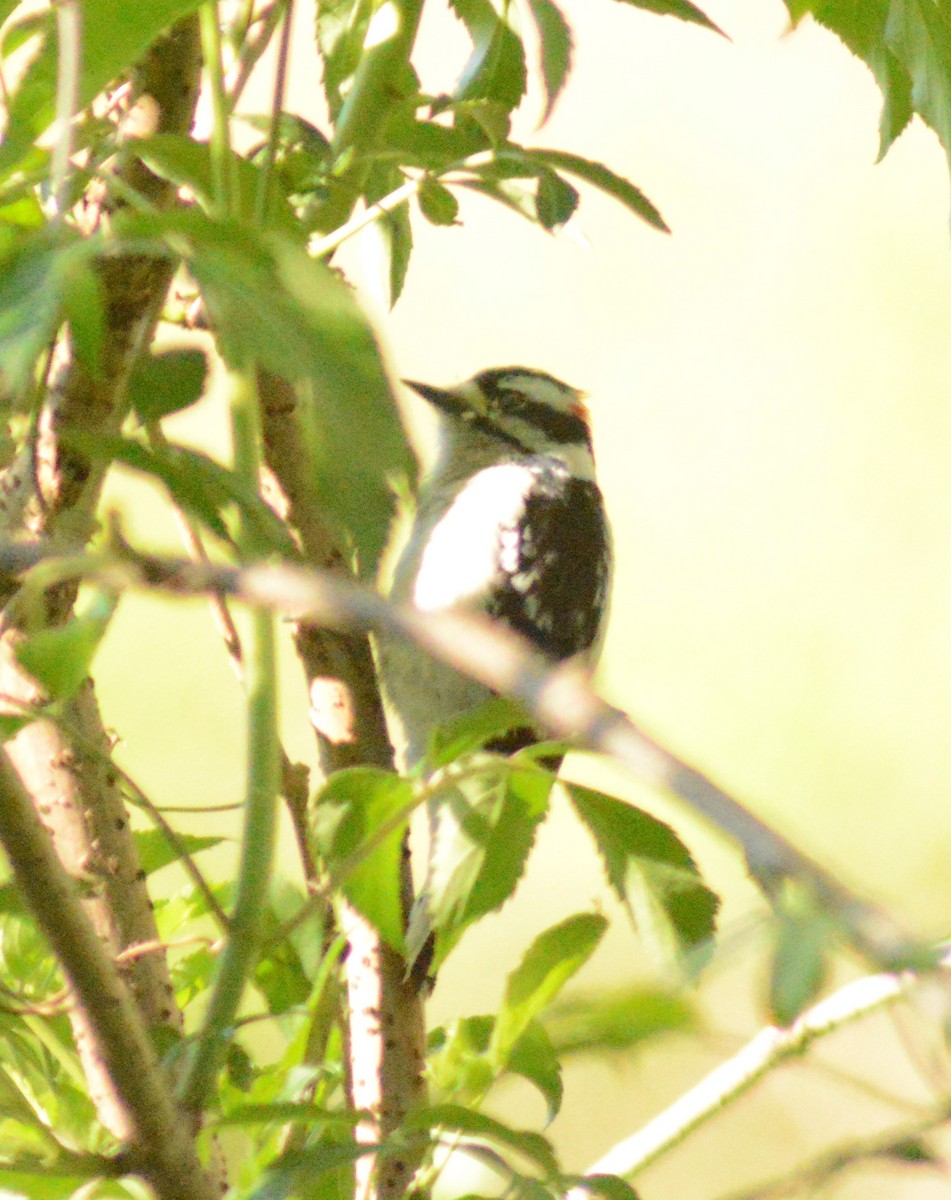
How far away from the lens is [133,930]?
3.00ft

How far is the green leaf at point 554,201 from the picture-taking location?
776mm

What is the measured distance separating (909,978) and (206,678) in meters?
1.85

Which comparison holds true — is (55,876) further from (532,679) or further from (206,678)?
(206,678)

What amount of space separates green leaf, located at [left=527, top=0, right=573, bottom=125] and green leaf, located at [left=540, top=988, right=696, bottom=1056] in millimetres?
436

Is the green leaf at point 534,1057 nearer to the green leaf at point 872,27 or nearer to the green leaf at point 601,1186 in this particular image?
the green leaf at point 601,1186

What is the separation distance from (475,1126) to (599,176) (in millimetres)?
439

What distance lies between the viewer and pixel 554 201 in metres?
0.78

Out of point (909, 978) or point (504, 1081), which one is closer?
point (909, 978)

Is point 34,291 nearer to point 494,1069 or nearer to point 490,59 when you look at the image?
point 494,1069

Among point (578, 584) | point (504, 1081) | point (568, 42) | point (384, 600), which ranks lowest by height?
point (504, 1081)

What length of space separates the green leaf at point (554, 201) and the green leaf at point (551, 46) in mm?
83

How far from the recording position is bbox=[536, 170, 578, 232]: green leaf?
2.55ft

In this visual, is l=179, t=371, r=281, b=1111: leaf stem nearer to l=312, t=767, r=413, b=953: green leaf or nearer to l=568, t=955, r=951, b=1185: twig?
l=312, t=767, r=413, b=953: green leaf

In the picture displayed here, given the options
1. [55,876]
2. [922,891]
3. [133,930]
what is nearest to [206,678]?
[922,891]
